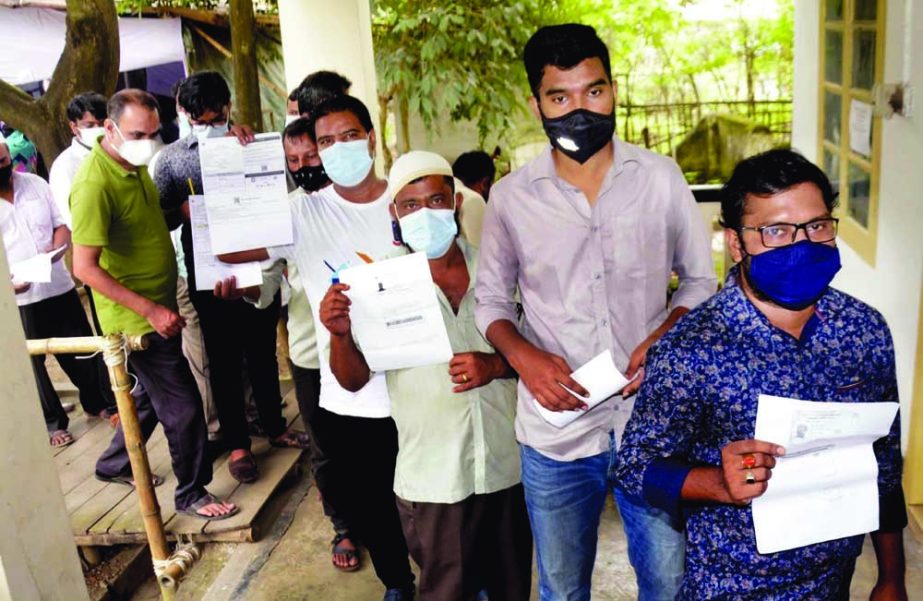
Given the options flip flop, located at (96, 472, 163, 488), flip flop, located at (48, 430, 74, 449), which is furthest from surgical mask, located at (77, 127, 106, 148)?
flip flop, located at (96, 472, 163, 488)

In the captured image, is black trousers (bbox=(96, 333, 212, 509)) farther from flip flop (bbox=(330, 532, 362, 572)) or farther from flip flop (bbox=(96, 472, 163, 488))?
flip flop (bbox=(330, 532, 362, 572))

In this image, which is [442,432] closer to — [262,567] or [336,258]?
[336,258]

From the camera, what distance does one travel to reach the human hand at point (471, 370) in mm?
2371

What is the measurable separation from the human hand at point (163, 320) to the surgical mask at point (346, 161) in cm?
115

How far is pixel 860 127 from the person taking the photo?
4.41 m

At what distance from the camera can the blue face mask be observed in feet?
5.43

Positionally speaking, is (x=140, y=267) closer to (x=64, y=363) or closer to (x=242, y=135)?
(x=242, y=135)

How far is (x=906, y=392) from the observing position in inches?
149

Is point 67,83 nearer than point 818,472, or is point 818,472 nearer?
point 818,472

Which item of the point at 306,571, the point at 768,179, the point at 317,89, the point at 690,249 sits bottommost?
the point at 306,571

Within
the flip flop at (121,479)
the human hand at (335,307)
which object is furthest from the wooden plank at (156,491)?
the human hand at (335,307)

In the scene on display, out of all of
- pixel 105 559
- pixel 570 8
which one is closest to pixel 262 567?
pixel 105 559

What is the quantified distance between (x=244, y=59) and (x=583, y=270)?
5319mm

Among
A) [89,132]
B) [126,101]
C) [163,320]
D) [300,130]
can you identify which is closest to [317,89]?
[300,130]
